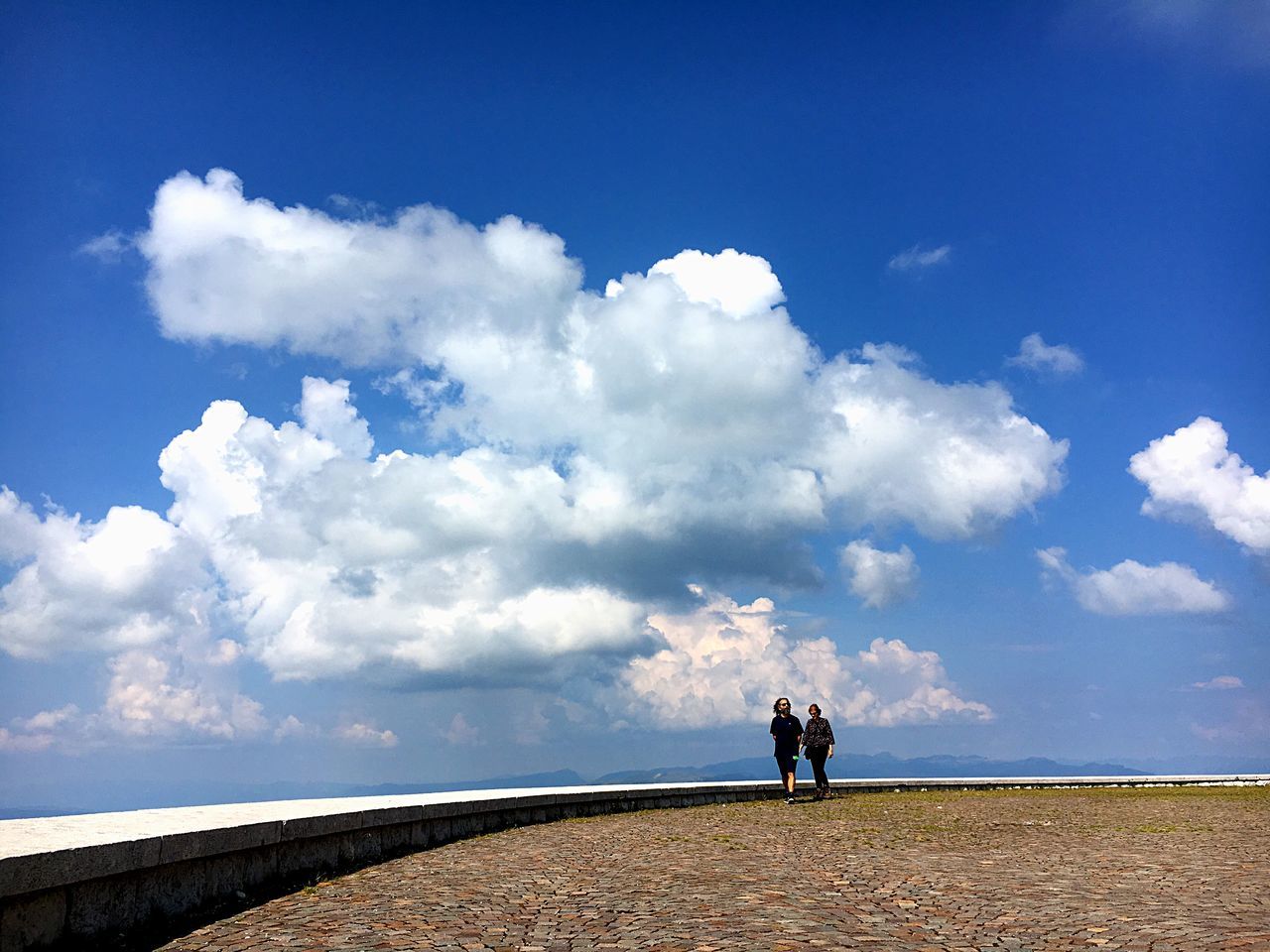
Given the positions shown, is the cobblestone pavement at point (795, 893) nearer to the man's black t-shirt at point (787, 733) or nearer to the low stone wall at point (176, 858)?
the low stone wall at point (176, 858)

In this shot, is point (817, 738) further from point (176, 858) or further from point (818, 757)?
point (176, 858)

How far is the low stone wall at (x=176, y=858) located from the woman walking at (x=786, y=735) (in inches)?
391

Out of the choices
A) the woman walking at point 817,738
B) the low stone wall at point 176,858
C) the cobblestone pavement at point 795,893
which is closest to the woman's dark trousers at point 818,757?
the woman walking at point 817,738

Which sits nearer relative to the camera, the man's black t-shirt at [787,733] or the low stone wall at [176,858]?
the low stone wall at [176,858]

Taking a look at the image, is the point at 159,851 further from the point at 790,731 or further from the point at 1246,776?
the point at 1246,776

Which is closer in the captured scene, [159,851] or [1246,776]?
[159,851]

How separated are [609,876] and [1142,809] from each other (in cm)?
1646

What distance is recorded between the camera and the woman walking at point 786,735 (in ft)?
A: 78.8

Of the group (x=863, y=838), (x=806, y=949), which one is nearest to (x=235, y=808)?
(x=806, y=949)

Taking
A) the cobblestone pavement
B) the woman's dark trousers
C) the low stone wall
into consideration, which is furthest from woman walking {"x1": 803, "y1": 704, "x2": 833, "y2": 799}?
the low stone wall

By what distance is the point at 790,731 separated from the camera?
950 inches

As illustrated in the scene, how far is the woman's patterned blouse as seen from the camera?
→ 2436 centimetres

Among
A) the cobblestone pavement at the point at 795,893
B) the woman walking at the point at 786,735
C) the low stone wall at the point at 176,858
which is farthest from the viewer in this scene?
the woman walking at the point at 786,735

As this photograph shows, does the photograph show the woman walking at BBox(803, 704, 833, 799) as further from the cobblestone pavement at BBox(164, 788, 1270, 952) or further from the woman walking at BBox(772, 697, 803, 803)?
the cobblestone pavement at BBox(164, 788, 1270, 952)
